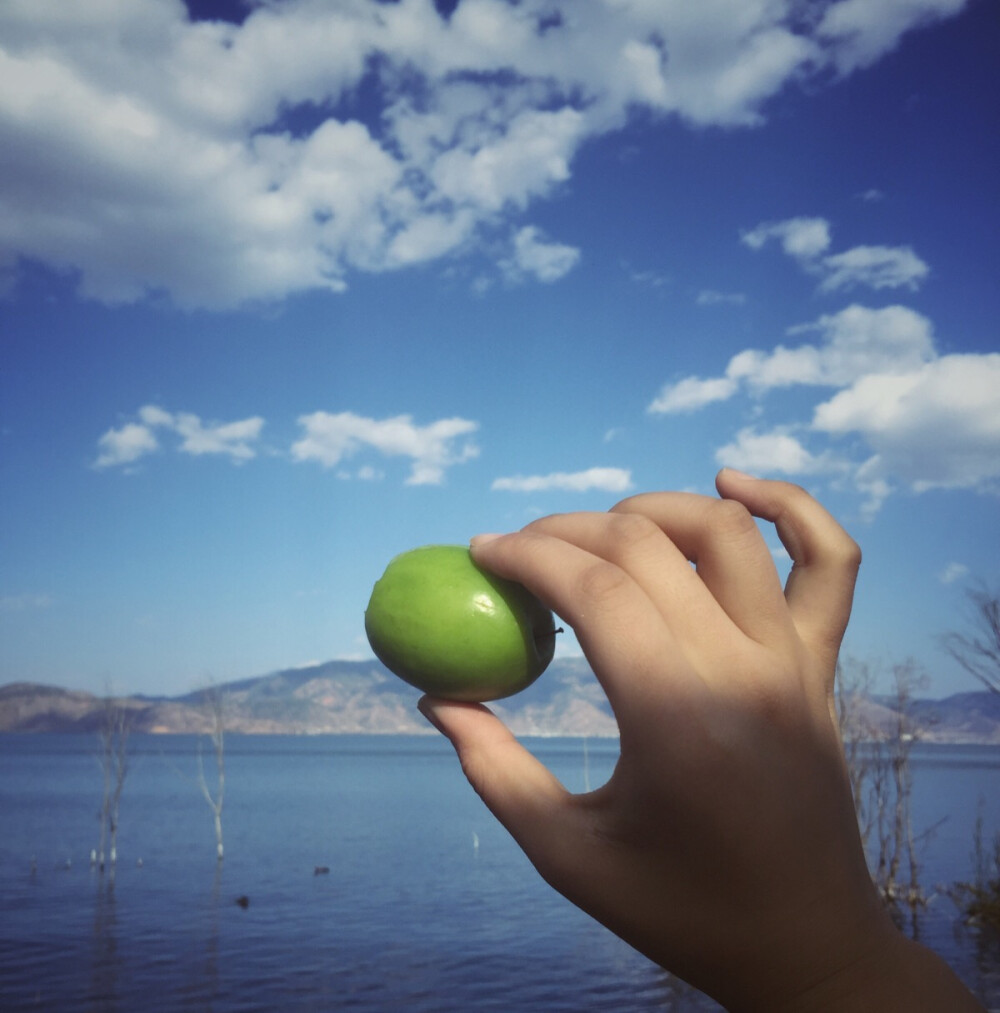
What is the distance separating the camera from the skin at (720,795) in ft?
5.25

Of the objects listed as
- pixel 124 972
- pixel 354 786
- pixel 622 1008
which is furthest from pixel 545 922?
pixel 354 786

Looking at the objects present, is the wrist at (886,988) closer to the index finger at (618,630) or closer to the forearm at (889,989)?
the forearm at (889,989)

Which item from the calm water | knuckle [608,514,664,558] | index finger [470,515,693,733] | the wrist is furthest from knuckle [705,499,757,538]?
the calm water

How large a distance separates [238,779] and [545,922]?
111 metres

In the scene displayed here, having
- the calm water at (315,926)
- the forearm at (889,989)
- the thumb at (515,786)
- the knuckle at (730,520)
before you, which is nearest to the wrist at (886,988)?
the forearm at (889,989)

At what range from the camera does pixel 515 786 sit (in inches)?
78.9

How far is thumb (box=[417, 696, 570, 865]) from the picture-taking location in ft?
6.33

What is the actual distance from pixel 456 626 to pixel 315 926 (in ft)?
116

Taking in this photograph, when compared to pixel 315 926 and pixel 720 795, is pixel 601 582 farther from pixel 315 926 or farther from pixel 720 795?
pixel 315 926

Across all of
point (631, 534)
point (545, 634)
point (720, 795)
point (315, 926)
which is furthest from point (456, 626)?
point (315, 926)

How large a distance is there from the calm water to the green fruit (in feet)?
79.1

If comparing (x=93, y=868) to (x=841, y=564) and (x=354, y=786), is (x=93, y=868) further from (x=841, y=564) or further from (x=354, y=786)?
(x=354, y=786)

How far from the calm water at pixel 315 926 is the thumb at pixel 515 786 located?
24.5 meters

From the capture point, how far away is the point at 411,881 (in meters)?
44.9
